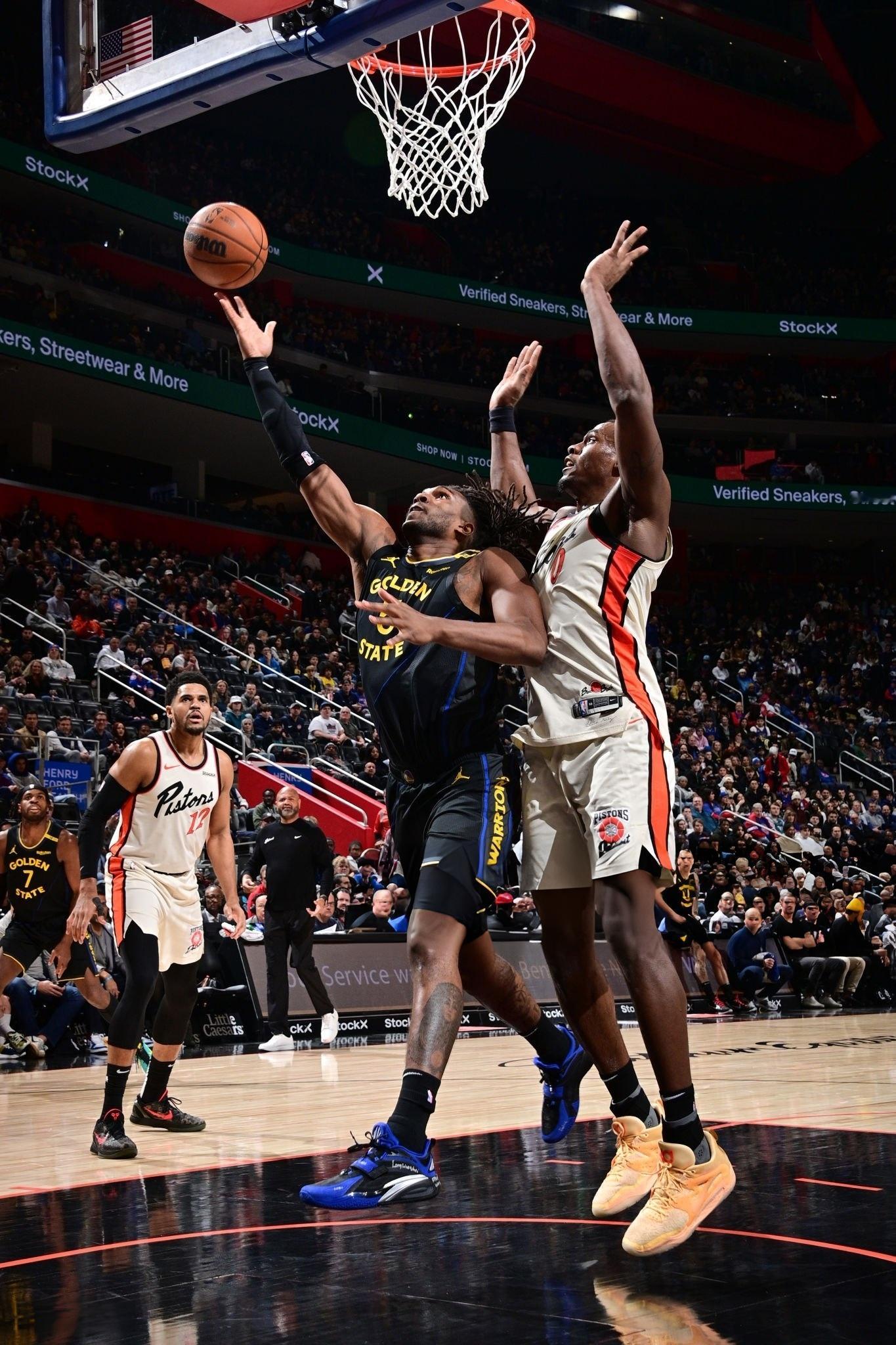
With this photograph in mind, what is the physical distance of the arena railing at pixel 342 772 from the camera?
18.4 metres

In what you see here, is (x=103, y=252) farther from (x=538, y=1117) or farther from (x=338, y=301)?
(x=538, y=1117)

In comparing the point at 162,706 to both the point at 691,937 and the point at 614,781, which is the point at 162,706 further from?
the point at 614,781

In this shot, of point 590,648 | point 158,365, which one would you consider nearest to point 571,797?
point 590,648

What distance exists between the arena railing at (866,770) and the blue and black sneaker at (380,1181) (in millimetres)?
23997

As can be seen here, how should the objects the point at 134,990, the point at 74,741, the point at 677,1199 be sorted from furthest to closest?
the point at 74,741 → the point at 134,990 → the point at 677,1199

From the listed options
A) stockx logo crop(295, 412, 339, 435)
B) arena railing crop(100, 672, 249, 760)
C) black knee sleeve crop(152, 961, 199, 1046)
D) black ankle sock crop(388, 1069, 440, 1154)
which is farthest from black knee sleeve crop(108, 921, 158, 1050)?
stockx logo crop(295, 412, 339, 435)

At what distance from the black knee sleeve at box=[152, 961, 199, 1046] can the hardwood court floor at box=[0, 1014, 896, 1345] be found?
472 millimetres

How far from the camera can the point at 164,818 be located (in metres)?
6.50

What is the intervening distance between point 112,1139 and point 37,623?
43.9 feet

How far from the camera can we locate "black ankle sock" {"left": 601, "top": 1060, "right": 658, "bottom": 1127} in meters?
4.20

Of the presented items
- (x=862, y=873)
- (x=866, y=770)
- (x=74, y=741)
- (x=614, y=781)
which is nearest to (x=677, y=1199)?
(x=614, y=781)

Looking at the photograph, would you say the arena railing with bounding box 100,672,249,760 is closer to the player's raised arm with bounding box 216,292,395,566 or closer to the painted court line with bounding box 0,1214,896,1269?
the player's raised arm with bounding box 216,292,395,566

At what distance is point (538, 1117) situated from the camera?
6.69 m

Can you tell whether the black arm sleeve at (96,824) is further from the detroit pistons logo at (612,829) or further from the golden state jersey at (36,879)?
the detroit pistons logo at (612,829)
